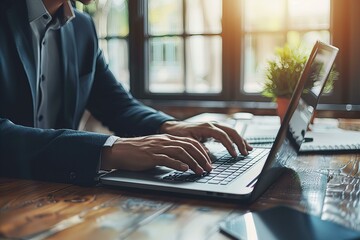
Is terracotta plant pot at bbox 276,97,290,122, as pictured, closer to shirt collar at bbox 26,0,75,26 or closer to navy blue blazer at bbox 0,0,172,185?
navy blue blazer at bbox 0,0,172,185

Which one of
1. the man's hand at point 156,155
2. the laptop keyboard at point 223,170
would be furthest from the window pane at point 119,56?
the man's hand at point 156,155

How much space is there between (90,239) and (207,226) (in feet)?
0.52

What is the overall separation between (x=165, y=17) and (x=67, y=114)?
1.41 m

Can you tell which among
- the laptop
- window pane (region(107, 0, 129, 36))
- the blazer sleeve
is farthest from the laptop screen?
window pane (region(107, 0, 129, 36))

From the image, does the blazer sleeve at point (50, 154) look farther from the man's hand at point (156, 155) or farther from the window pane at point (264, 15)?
the window pane at point (264, 15)

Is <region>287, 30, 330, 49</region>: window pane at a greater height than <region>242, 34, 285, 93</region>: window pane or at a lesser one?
greater

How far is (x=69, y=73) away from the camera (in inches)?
61.0

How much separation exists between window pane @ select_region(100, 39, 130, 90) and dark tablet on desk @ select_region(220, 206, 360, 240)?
2.33 metres

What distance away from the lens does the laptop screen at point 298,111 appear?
771 mm

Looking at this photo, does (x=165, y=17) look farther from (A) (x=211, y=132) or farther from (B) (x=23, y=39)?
(A) (x=211, y=132)

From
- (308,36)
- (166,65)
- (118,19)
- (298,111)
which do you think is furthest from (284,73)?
(118,19)

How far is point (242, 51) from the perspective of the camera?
8.66 ft

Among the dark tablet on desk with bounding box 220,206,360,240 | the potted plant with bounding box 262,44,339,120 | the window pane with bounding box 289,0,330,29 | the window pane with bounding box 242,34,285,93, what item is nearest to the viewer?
the dark tablet on desk with bounding box 220,206,360,240

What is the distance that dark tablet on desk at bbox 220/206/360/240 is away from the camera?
0.60 meters
